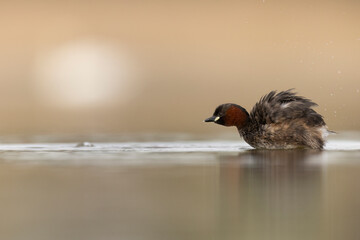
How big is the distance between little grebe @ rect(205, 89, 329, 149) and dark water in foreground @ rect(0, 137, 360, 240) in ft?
1.59

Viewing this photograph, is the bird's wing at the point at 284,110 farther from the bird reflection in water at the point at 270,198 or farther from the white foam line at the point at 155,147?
the bird reflection in water at the point at 270,198

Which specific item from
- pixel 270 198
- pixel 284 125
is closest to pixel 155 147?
pixel 284 125

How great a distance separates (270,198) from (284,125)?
3794 mm

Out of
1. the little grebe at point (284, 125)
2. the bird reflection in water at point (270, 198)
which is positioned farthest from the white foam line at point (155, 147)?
the bird reflection in water at point (270, 198)

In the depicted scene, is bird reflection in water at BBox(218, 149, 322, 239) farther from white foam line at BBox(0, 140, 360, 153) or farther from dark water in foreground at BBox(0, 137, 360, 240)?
white foam line at BBox(0, 140, 360, 153)

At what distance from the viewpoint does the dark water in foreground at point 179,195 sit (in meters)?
3.75

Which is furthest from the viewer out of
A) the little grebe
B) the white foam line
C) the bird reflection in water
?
the little grebe

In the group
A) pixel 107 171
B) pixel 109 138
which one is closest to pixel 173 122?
pixel 109 138

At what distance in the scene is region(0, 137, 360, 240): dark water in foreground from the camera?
12.3 ft

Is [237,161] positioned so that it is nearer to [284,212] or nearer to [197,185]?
[197,185]

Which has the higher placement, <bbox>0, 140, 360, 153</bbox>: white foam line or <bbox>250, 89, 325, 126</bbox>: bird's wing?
<bbox>250, 89, 325, 126</bbox>: bird's wing

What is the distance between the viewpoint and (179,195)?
4.86 metres

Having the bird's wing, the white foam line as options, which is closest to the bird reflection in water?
the white foam line

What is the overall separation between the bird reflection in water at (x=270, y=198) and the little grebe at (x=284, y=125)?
3.91 ft
